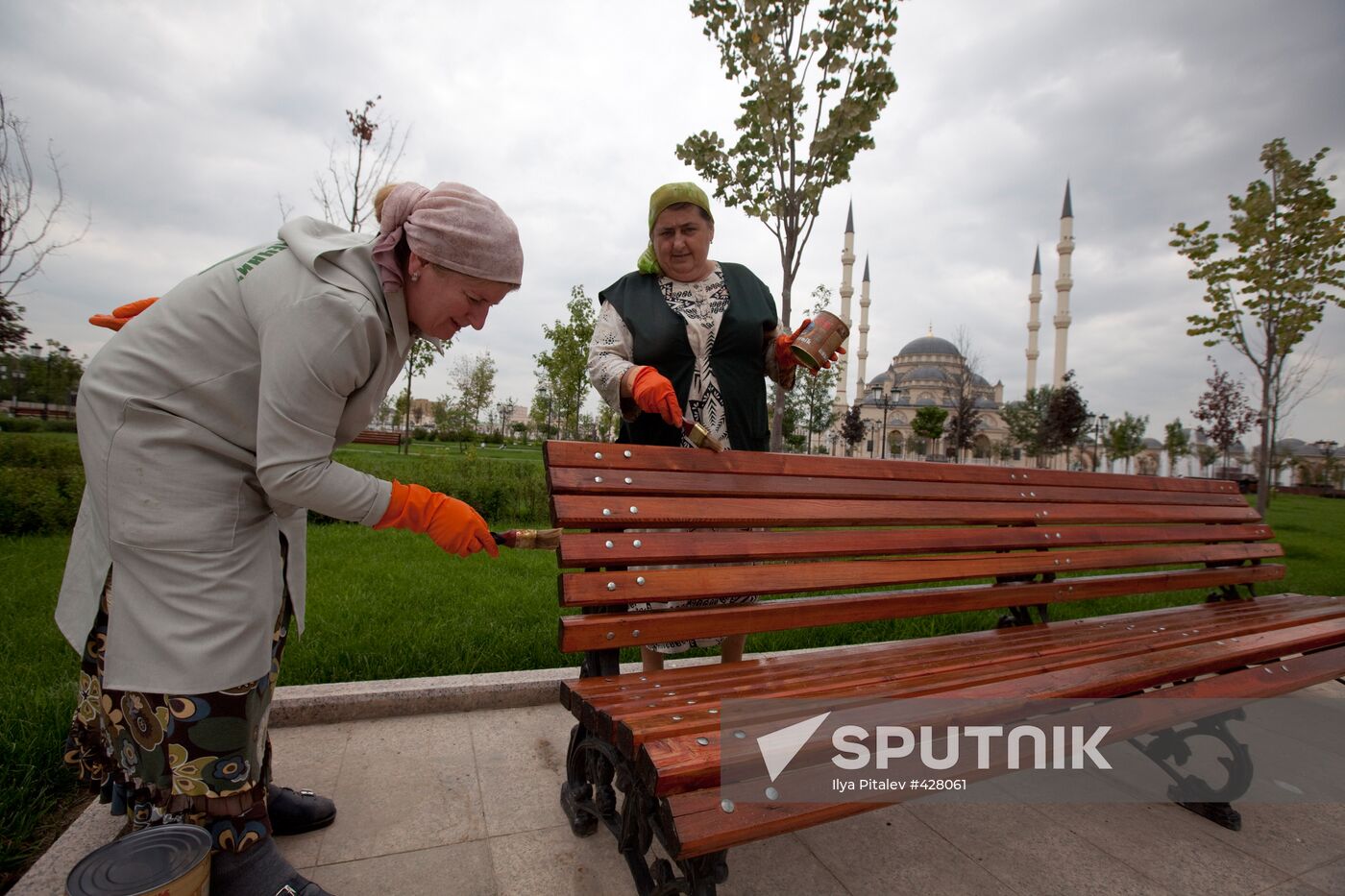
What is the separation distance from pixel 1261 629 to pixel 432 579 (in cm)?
433

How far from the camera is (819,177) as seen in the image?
7.21 metres

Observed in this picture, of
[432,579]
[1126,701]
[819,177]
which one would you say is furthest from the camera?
[819,177]

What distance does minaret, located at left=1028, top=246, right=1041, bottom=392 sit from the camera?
62.8 meters

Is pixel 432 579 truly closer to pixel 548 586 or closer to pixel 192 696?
pixel 548 586

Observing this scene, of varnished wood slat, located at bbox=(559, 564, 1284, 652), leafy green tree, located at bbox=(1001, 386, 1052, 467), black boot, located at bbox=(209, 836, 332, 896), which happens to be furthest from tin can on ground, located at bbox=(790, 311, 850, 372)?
leafy green tree, located at bbox=(1001, 386, 1052, 467)

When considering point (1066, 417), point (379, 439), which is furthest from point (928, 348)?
point (379, 439)

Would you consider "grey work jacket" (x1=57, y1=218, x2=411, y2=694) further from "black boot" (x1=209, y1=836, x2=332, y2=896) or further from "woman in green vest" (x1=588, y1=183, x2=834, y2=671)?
"woman in green vest" (x1=588, y1=183, x2=834, y2=671)

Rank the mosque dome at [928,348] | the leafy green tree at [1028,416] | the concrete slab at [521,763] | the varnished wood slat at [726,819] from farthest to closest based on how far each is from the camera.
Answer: the mosque dome at [928,348] < the leafy green tree at [1028,416] < the concrete slab at [521,763] < the varnished wood slat at [726,819]

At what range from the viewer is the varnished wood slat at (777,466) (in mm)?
2016

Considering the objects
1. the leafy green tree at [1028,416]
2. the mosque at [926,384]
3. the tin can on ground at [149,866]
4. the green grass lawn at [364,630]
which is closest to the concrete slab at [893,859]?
the tin can on ground at [149,866]

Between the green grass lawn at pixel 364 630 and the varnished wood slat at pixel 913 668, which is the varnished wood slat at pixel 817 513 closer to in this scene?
the varnished wood slat at pixel 913 668

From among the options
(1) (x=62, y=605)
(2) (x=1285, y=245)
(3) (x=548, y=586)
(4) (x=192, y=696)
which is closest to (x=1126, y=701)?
(4) (x=192, y=696)

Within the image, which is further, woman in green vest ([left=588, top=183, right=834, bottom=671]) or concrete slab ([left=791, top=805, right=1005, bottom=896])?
woman in green vest ([left=588, top=183, right=834, bottom=671])

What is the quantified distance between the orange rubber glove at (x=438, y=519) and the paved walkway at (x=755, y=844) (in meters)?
0.89
